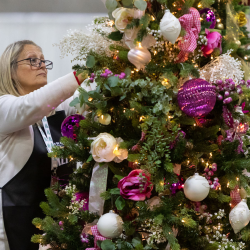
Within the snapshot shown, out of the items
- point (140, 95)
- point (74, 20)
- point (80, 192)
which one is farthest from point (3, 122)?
point (74, 20)

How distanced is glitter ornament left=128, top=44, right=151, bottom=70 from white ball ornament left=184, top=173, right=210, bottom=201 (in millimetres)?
408

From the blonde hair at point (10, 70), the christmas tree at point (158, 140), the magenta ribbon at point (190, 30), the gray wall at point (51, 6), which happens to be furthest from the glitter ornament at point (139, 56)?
the gray wall at point (51, 6)

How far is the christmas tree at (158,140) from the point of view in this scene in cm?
82

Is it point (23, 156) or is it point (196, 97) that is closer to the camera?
point (196, 97)

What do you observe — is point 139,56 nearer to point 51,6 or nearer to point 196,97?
A: point 196,97

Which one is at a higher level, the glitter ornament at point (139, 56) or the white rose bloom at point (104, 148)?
the glitter ornament at point (139, 56)

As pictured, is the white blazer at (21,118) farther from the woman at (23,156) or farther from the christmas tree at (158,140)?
the christmas tree at (158,140)

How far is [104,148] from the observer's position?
0.87 meters

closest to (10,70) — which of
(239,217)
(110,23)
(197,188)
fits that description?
(110,23)

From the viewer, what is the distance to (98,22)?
1.10m

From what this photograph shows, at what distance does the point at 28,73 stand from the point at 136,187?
97 cm

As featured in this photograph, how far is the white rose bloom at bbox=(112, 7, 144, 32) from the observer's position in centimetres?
92

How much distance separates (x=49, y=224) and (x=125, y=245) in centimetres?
33

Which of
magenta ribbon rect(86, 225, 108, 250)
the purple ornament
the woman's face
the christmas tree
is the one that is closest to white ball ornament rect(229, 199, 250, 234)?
the christmas tree
